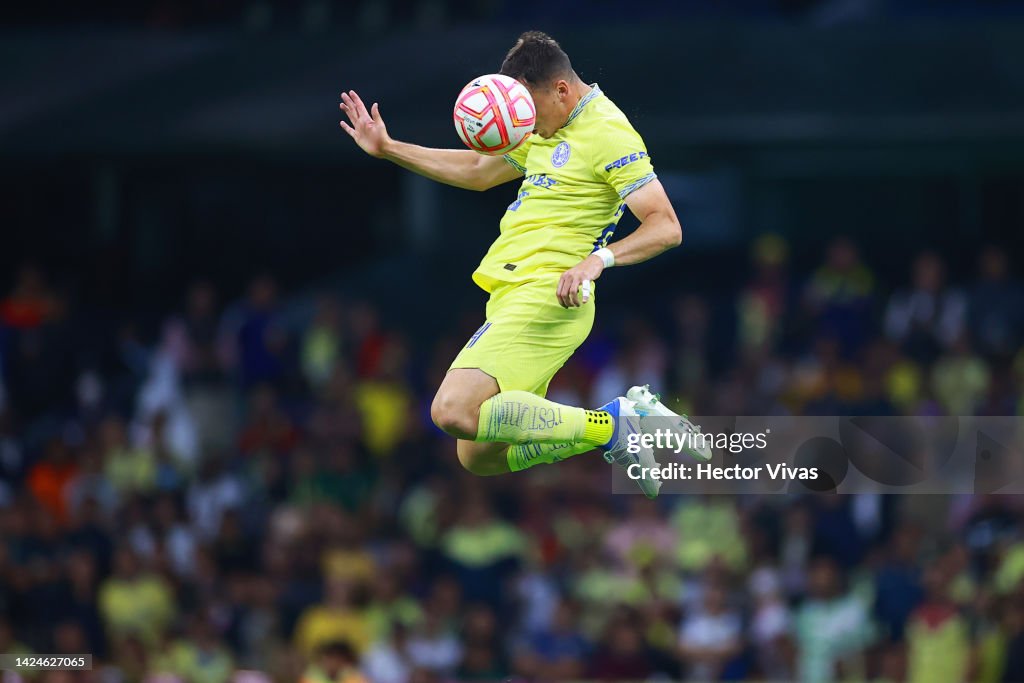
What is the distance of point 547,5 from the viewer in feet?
71.9

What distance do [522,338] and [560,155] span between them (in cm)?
105

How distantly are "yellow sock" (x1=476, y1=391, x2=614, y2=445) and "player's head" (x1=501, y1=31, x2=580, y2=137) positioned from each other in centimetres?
155

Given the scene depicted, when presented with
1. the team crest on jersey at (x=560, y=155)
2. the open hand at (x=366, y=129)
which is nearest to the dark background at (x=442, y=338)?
the open hand at (x=366, y=129)

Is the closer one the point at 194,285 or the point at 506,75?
the point at 506,75

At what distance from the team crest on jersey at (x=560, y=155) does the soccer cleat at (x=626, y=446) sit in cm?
145

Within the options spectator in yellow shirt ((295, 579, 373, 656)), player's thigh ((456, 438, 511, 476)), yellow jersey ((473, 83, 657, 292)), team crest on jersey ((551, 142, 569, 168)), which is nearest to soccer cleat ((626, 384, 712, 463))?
player's thigh ((456, 438, 511, 476))

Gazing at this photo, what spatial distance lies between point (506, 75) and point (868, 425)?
22.7 feet

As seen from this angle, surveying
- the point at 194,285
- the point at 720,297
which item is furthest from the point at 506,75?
the point at 194,285

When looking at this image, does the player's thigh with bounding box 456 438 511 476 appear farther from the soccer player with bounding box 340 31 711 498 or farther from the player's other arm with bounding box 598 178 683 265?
the player's other arm with bounding box 598 178 683 265

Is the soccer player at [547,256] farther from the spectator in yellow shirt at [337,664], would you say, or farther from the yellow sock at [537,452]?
the spectator in yellow shirt at [337,664]

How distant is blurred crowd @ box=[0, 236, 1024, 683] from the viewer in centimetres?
1519

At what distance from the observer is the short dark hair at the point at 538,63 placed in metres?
9.88

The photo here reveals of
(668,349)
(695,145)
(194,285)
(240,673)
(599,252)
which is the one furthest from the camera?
(194,285)

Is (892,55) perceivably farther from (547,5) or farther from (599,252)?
(599,252)
